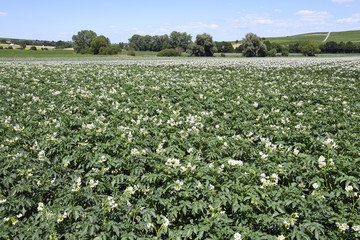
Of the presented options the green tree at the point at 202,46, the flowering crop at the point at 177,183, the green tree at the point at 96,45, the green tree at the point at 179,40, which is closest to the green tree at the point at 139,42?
the green tree at the point at 179,40

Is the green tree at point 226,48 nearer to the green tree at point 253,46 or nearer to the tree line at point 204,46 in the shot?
the tree line at point 204,46

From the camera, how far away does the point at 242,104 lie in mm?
11125

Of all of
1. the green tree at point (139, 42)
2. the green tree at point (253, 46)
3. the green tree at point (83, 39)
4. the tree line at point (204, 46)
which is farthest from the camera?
the green tree at point (139, 42)

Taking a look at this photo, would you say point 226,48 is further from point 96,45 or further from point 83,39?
point 83,39

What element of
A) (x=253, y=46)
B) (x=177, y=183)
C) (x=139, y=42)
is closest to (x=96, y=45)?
(x=139, y=42)

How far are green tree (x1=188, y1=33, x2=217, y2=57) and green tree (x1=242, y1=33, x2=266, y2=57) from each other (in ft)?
40.5

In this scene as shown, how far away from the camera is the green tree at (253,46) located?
289 feet

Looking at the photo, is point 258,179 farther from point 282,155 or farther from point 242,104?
point 242,104

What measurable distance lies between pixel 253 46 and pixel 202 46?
19.6 m

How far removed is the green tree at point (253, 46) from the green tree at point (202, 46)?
1235 cm

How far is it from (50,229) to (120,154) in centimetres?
240

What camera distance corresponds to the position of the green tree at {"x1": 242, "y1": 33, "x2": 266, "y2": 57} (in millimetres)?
88062

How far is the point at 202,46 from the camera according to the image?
91562mm

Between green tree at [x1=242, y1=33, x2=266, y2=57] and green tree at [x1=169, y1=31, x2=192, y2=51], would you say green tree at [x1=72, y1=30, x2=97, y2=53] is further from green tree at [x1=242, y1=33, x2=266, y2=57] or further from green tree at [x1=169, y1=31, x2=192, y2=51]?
green tree at [x1=242, y1=33, x2=266, y2=57]
